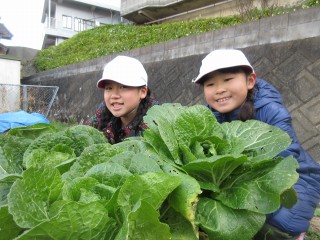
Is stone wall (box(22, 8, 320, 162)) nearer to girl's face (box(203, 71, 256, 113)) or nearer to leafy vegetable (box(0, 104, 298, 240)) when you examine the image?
girl's face (box(203, 71, 256, 113))

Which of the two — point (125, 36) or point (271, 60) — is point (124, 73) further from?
point (125, 36)

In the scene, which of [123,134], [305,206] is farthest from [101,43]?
[305,206]

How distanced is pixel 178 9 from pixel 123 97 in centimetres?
1260

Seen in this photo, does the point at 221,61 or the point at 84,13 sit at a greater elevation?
the point at 84,13

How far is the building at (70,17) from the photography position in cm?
2712

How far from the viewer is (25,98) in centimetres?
906

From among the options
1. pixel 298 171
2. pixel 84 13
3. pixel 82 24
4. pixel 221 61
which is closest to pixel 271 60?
pixel 221 61

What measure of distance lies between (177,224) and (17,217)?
37cm

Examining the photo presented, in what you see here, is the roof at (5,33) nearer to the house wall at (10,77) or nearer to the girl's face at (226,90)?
the house wall at (10,77)

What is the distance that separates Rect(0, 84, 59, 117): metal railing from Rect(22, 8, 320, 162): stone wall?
282 centimetres

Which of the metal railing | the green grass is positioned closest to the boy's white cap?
the green grass

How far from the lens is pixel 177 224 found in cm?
82

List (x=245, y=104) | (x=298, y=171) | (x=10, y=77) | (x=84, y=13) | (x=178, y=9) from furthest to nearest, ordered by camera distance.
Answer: (x=84, y=13) < (x=178, y=9) < (x=10, y=77) < (x=245, y=104) < (x=298, y=171)

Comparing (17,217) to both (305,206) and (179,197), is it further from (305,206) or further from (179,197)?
(305,206)
